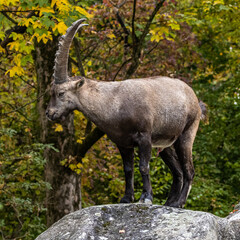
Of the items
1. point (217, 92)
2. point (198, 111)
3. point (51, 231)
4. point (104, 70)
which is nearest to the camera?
point (51, 231)

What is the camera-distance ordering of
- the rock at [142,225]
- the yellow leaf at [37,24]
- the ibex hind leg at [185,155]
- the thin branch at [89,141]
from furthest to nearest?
the thin branch at [89,141] < the yellow leaf at [37,24] < the ibex hind leg at [185,155] < the rock at [142,225]

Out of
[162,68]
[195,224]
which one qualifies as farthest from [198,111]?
[162,68]

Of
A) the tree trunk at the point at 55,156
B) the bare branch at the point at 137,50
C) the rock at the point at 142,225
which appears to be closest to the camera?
the rock at the point at 142,225

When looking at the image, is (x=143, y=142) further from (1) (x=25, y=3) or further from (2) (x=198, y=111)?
(1) (x=25, y=3)

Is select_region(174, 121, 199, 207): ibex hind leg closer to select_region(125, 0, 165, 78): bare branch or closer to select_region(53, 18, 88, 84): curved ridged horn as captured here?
select_region(53, 18, 88, 84): curved ridged horn

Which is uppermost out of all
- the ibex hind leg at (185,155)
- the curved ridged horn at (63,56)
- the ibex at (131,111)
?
the curved ridged horn at (63,56)

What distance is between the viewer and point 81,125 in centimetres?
1270

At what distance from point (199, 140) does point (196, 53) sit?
292 centimetres

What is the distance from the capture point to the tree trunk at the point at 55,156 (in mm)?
10562

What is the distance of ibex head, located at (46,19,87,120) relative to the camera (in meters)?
6.80

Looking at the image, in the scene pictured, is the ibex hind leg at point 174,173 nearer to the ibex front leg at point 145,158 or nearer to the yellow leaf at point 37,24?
the ibex front leg at point 145,158

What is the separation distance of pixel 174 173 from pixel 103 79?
4.84 meters

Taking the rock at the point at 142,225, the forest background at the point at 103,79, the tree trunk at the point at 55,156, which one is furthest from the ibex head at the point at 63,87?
the tree trunk at the point at 55,156

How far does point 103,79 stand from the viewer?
39.2 ft
